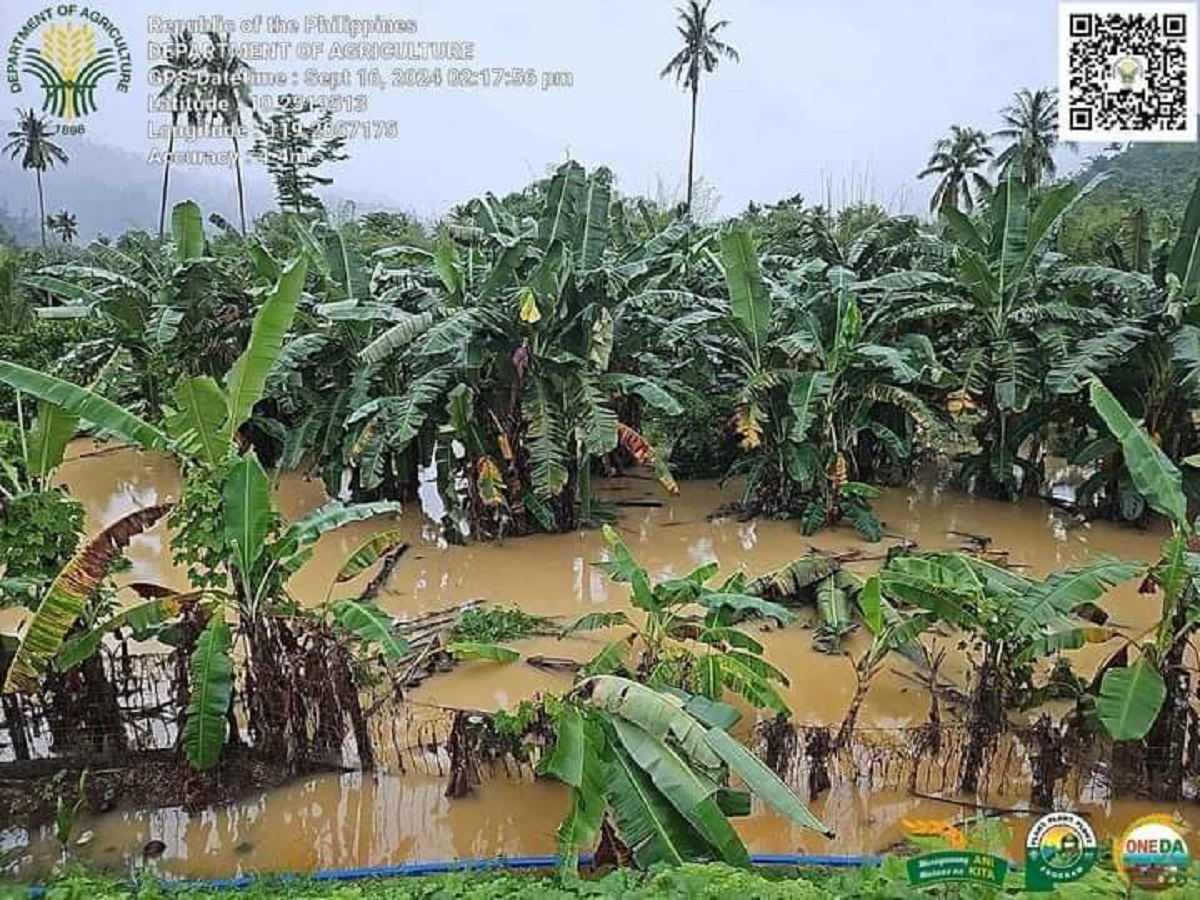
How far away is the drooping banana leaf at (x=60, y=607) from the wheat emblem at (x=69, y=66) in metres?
6.54

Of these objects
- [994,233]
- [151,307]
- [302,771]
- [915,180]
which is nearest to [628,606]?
[302,771]

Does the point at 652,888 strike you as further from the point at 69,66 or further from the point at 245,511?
the point at 69,66

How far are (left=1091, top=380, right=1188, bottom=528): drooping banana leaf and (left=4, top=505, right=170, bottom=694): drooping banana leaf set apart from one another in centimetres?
406

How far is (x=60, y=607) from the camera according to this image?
12.0ft

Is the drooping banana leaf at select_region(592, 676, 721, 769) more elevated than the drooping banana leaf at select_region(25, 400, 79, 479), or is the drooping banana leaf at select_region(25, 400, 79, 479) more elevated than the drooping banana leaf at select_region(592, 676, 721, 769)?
the drooping banana leaf at select_region(25, 400, 79, 479)

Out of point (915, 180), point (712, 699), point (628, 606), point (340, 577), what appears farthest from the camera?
point (915, 180)

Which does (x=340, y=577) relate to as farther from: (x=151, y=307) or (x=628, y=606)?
(x=151, y=307)

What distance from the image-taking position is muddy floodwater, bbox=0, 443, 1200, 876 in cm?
382

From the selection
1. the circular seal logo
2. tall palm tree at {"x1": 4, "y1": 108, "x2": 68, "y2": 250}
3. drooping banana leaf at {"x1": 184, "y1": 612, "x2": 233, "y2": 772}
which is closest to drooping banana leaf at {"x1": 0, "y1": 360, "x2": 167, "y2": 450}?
drooping banana leaf at {"x1": 184, "y1": 612, "x2": 233, "y2": 772}

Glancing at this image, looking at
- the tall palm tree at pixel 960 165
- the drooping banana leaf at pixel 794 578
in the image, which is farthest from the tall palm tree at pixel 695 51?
the drooping banana leaf at pixel 794 578

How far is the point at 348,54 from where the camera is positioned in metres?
8.86

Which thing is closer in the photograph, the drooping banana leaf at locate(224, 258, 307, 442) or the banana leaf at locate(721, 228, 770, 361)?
the drooping banana leaf at locate(224, 258, 307, 442)

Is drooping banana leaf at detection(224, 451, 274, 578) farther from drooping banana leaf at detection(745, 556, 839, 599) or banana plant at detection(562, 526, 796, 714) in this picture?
drooping banana leaf at detection(745, 556, 839, 599)

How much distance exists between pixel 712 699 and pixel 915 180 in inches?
947
